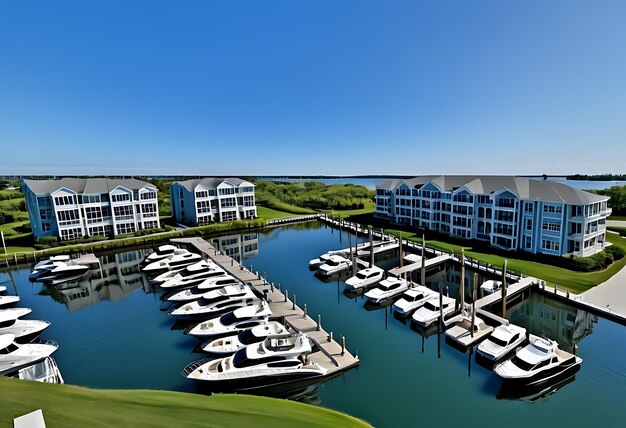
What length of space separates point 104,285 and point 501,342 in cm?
4112

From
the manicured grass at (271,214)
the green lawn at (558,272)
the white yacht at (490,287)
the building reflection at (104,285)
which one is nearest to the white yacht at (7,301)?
the building reflection at (104,285)

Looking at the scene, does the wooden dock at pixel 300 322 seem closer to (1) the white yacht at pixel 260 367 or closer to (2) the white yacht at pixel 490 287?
(1) the white yacht at pixel 260 367

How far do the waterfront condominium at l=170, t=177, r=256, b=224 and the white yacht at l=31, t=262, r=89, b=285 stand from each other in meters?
27.4

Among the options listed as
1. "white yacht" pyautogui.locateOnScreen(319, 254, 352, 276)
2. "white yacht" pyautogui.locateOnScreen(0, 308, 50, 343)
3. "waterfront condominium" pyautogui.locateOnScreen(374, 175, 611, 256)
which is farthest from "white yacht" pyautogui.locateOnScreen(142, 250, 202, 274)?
"waterfront condominium" pyautogui.locateOnScreen(374, 175, 611, 256)

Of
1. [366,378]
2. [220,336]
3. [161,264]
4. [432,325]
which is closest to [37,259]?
[161,264]

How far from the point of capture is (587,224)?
38.6 m

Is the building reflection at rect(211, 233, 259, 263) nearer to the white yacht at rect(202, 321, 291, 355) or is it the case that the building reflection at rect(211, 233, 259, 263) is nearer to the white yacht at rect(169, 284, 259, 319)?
the white yacht at rect(169, 284, 259, 319)

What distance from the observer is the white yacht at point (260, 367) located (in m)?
18.6

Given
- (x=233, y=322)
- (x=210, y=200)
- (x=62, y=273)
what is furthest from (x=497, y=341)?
(x=210, y=200)

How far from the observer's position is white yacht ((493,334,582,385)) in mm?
19000

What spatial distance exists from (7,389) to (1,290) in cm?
3324

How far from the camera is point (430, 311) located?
27141mm

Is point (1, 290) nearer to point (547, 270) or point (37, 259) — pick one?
point (37, 259)

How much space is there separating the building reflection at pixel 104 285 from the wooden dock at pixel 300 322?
10.1 metres
